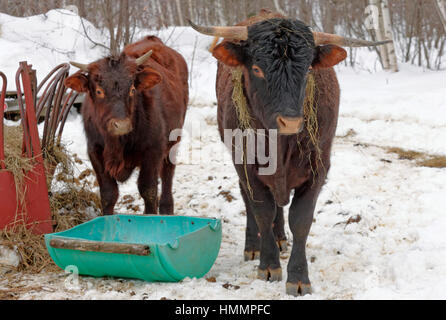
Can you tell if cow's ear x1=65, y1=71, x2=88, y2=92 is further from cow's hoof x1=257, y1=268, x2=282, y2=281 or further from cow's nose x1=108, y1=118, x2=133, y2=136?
cow's hoof x1=257, y1=268, x2=282, y2=281

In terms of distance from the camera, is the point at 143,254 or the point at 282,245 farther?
the point at 282,245

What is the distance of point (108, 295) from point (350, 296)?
1622mm

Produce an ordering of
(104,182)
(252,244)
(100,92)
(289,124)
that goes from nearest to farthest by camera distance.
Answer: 1. (289,124)
2. (100,92)
3. (252,244)
4. (104,182)

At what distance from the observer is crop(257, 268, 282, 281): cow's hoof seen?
12.7ft

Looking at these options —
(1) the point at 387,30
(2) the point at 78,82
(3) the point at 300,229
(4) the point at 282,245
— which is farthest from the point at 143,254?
(1) the point at 387,30

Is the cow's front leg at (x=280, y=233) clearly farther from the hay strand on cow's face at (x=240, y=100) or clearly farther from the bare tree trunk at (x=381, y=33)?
the bare tree trunk at (x=381, y=33)

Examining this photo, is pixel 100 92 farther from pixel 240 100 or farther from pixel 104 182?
pixel 240 100

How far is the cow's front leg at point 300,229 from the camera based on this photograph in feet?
11.7

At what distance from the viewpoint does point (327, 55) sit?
3.45 metres

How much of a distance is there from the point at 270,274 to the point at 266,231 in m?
0.33

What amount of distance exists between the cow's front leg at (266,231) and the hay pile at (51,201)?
5.60ft

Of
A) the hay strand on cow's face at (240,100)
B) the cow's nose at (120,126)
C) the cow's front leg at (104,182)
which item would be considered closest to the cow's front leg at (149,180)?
the cow's front leg at (104,182)

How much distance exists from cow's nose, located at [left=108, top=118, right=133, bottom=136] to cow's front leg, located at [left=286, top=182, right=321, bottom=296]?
1.54m
